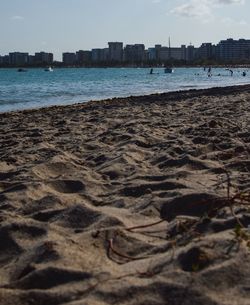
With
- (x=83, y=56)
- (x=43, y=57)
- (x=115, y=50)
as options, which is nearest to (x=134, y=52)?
(x=115, y=50)

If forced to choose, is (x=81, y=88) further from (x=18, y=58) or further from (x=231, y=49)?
(x=231, y=49)

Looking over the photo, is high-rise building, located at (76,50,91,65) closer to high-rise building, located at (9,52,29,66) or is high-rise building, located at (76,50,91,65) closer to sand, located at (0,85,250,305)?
high-rise building, located at (9,52,29,66)

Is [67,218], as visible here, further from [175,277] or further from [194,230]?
[175,277]

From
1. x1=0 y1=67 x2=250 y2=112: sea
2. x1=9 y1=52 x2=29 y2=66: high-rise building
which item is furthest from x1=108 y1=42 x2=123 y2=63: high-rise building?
x1=0 y1=67 x2=250 y2=112: sea

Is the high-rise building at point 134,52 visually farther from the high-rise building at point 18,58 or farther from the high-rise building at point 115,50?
the high-rise building at point 18,58

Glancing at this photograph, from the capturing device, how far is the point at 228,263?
8.75ft

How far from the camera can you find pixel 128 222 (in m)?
3.49

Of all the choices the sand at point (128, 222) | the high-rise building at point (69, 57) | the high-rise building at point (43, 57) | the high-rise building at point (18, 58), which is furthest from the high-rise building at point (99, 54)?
the sand at point (128, 222)

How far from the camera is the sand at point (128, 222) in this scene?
257 cm

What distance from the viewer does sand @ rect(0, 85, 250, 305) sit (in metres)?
2.57

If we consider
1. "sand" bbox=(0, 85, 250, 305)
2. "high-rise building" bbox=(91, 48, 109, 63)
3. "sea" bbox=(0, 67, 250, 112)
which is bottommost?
"sea" bbox=(0, 67, 250, 112)

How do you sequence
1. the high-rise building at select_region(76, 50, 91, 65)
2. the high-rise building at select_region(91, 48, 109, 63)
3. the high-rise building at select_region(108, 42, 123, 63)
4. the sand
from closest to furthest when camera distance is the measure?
the sand → the high-rise building at select_region(76, 50, 91, 65) → the high-rise building at select_region(108, 42, 123, 63) → the high-rise building at select_region(91, 48, 109, 63)

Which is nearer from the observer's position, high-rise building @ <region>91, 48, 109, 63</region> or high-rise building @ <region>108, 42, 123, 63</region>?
high-rise building @ <region>108, 42, 123, 63</region>

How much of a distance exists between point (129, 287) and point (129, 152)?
340 centimetres
